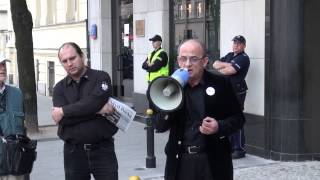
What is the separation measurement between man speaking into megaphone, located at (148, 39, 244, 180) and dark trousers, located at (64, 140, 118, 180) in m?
0.85

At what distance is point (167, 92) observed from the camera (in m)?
3.84

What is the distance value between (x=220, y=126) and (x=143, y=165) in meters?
5.14

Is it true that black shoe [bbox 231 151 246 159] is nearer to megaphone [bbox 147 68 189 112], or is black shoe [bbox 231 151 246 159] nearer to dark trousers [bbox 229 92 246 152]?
dark trousers [bbox 229 92 246 152]

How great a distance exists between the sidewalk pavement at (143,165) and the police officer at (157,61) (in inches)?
51.6

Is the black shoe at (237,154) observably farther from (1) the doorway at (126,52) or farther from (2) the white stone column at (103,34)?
(2) the white stone column at (103,34)

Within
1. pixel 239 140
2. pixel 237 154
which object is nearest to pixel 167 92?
pixel 239 140

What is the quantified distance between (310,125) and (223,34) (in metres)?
2.35

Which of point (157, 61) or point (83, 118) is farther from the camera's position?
point (157, 61)

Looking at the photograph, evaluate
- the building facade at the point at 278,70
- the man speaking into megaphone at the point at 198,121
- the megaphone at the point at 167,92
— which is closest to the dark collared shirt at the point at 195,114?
the man speaking into megaphone at the point at 198,121

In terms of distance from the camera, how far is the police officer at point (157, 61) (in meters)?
11.8

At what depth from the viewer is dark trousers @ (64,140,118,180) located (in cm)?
483

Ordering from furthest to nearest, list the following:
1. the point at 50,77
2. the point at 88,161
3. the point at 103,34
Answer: the point at 50,77 → the point at 103,34 → the point at 88,161

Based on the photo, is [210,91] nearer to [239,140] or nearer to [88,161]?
[88,161]

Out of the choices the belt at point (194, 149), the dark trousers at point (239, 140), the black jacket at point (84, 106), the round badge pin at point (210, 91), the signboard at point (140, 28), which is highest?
the signboard at point (140, 28)
